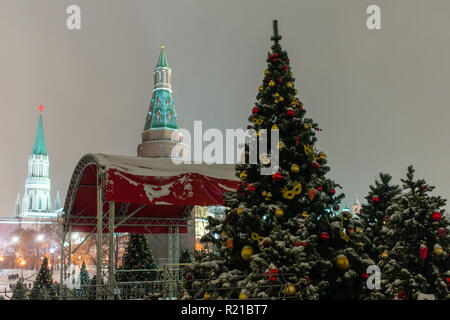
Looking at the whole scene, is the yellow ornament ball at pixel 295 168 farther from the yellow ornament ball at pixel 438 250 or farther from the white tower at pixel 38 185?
the white tower at pixel 38 185

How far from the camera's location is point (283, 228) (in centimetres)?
1076

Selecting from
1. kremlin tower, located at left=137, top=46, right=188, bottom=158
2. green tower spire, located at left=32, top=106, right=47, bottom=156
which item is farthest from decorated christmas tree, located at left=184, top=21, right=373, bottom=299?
green tower spire, located at left=32, top=106, right=47, bottom=156

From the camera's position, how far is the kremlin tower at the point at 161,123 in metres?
67.3

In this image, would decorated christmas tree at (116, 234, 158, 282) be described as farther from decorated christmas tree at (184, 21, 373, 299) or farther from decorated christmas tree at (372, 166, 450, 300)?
decorated christmas tree at (372, 166, 450, 300)

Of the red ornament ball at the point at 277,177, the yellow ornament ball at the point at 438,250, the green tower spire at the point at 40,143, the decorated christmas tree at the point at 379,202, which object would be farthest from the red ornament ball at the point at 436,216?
the green tower spire at the point at 40,143

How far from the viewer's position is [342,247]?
10.9 meters

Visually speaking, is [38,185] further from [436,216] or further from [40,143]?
[436,216]

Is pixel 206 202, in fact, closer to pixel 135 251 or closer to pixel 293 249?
pixel 293 249

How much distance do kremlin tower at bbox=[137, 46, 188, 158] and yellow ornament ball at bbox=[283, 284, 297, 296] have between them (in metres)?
58.1

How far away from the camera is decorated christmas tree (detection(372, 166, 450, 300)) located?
29.3ft

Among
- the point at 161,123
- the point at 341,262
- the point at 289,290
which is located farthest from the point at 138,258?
the point at 161,123
